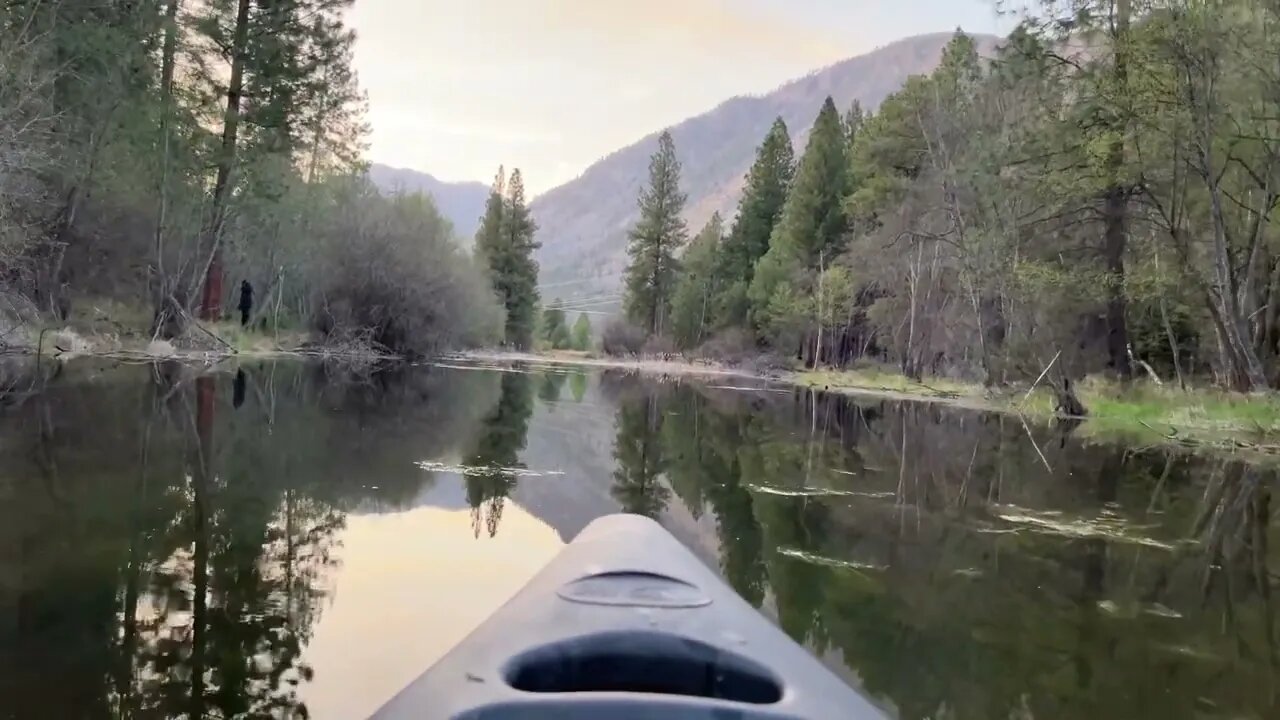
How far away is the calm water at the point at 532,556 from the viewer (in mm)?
2982

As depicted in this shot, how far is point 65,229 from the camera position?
17266 mm

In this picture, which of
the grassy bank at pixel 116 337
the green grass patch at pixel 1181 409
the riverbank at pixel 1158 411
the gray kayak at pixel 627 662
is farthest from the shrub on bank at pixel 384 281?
the gray kayak at pixel 627 662

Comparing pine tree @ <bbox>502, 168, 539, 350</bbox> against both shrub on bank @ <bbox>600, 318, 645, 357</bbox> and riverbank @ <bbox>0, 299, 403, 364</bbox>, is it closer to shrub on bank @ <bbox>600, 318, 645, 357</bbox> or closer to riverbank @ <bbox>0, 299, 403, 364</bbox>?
shrub on bank @ <bbox>600, 318, 645, 357</bbox>

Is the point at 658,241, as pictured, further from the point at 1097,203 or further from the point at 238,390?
the point at 238,390

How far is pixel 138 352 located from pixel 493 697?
19.9 meters

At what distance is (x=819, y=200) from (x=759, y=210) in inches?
357

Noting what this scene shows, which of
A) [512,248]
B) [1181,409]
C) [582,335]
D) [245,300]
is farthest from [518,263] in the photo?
[1181,409]

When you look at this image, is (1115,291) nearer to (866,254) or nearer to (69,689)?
(866,254)

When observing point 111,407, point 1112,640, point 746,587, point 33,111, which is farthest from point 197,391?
point 1112,640

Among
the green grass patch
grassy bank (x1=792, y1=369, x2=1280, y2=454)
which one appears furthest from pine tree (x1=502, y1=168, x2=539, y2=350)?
the green grass patch

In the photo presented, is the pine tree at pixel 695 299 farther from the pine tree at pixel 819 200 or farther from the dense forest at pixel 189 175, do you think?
the dense forest at pixel 189 175

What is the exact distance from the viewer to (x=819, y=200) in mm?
40562

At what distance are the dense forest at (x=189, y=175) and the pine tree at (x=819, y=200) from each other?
17426 millimetres

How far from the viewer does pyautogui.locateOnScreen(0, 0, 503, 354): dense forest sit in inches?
539
